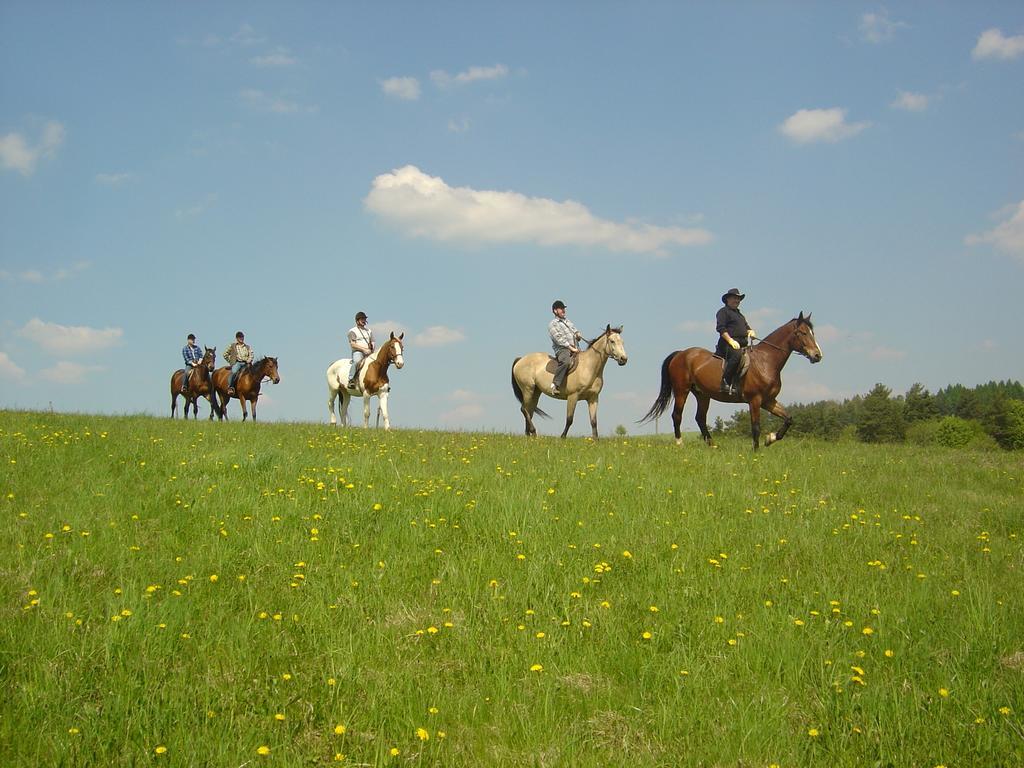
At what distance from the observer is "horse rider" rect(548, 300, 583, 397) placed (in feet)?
69.1

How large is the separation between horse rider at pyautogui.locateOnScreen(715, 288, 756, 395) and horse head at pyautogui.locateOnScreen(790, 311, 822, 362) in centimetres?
94

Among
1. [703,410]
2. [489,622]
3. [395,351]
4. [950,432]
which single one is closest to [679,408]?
[703,410]

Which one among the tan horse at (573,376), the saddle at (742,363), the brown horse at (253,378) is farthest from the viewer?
the brown horse at (253,378)

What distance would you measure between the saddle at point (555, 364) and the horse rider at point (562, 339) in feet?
0.20

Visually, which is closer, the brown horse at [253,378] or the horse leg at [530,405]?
the horse leg at [530,405]

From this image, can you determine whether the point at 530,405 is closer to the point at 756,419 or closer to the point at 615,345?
the point at 615,345

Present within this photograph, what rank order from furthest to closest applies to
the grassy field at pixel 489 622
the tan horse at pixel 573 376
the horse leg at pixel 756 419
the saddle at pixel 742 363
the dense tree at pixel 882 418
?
1. the dense tree at pixel 882 418
2. the tan horse at pixel 573 376
3. the saddle at pixel 742 363
4. the horse leg at pixel 756 419
5. the grassy field at pixel 489 622

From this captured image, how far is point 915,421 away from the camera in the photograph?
2889 inches

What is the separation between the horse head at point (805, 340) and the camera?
1809cm

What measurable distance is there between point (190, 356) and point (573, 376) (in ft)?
54.0

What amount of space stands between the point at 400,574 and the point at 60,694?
2.98 m

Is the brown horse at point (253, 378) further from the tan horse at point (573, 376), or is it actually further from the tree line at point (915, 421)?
the tree line at point (915, 421)

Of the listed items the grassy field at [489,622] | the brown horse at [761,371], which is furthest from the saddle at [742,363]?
the grassy field at [489,622]

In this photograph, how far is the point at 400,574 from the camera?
7.50 metres
